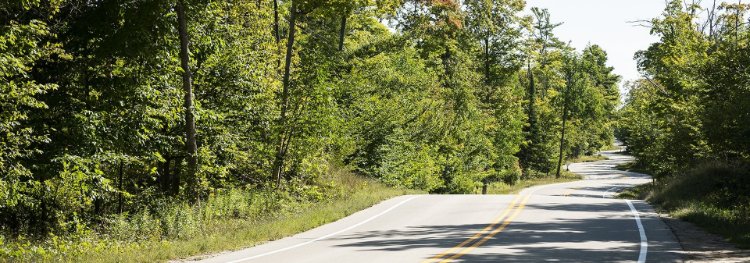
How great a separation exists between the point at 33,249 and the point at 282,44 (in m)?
14.7

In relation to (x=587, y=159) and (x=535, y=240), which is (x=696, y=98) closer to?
(x=535, y=240)

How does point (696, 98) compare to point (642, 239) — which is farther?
point (696, 98)

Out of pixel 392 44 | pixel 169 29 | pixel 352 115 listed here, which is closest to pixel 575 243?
pixel 169 29

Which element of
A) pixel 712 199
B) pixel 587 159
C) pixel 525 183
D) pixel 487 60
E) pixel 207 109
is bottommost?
pixel 525 183

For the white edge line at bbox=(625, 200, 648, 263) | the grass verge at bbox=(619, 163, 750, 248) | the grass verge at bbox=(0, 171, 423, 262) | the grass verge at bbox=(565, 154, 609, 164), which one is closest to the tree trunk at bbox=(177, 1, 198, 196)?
the grass verge at bbox=(0, 171, 423, 262)

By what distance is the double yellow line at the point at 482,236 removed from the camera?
12.7 meters

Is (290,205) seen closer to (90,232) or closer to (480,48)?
(90,232)

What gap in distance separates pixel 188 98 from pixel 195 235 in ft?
15.3

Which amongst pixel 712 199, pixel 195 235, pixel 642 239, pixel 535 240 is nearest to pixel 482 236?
pixel 535 240

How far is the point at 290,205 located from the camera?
2142 centimetres

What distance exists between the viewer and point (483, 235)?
15805 mm

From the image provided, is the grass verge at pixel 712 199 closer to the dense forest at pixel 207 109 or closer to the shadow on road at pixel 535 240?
the dense forest at pixel 207 109

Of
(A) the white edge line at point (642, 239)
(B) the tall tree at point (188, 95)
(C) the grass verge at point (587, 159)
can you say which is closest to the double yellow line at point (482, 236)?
(A) the white edge line at point (642, 239)

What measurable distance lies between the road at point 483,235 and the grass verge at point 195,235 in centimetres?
66
